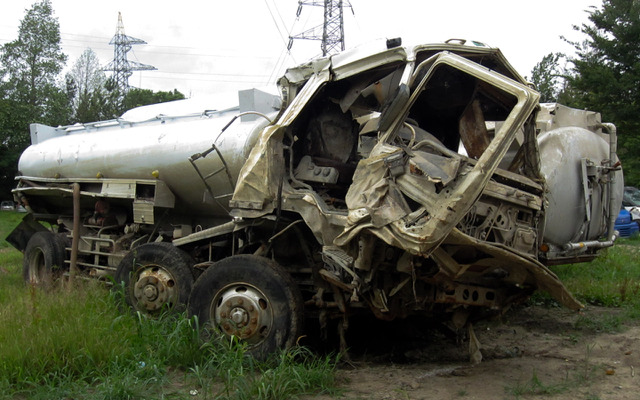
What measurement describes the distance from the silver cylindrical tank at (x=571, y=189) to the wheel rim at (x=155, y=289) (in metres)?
3.56

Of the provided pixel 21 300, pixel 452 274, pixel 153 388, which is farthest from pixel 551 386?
pixel 21 300

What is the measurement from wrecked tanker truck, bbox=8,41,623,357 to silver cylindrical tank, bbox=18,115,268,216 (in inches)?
0.8

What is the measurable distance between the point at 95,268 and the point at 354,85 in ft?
14.1

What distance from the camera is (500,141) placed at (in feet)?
13.1

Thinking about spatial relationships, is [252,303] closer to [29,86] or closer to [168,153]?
[168,153]

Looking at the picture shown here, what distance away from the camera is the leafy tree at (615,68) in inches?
642

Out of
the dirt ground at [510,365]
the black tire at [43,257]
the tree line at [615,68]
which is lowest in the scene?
the dirt ground at [510,365]

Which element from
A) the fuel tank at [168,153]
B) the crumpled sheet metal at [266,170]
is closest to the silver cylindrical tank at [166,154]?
the fuel tank at [168,153]

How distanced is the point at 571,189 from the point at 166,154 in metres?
4.16

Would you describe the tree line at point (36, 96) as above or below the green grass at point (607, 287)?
above

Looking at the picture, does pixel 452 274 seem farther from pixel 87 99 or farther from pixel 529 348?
pixel 87 99

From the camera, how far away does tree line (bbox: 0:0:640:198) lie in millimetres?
16562

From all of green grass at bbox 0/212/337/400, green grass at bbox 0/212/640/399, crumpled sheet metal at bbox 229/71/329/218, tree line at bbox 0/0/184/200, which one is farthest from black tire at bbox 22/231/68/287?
tree line at bbox 0/0/184/200

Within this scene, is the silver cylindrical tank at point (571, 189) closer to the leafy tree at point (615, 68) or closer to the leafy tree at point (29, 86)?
the leafy tree at point (615, 68)
